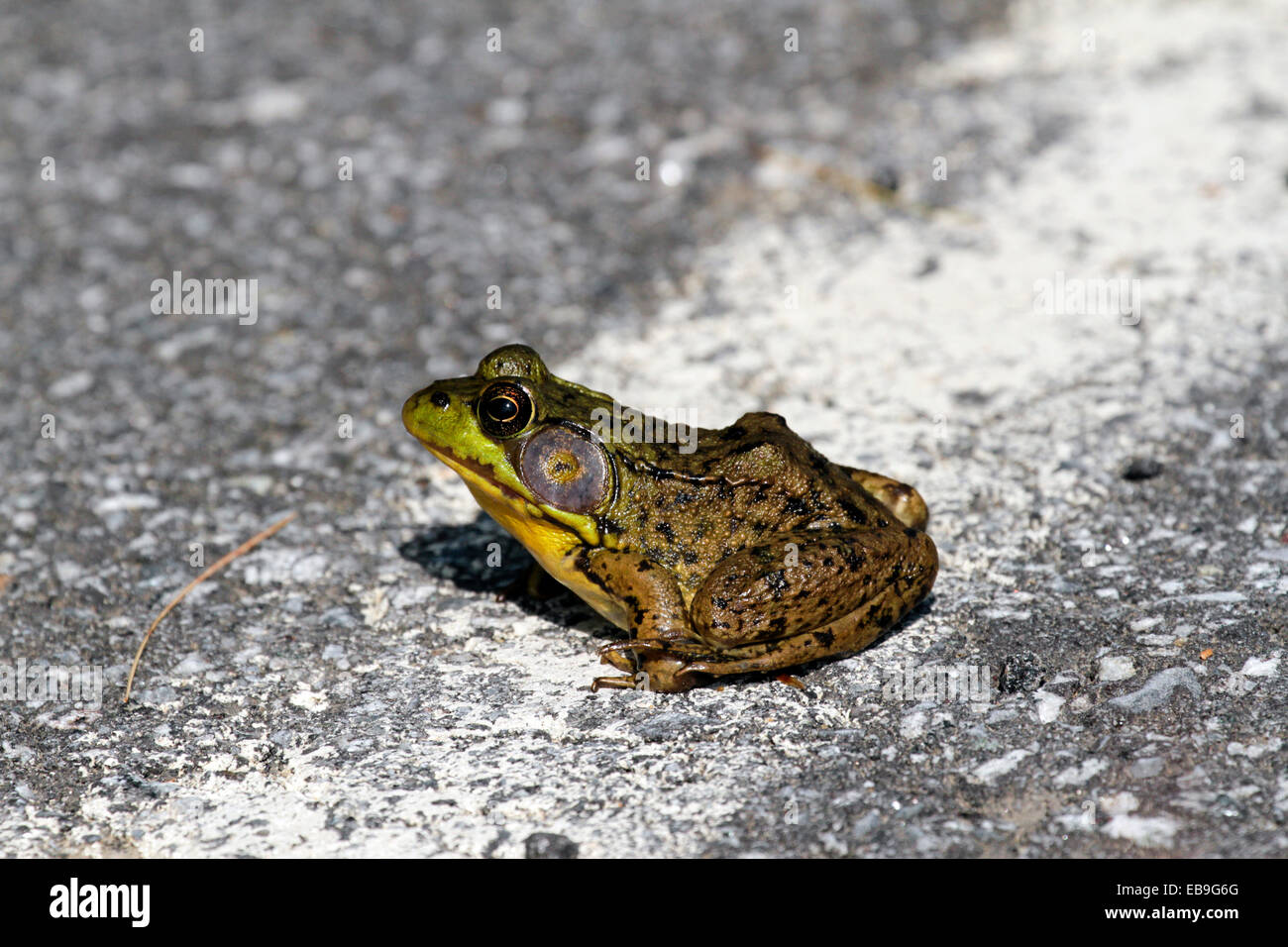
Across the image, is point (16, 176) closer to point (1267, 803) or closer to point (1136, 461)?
point (1136, 461)

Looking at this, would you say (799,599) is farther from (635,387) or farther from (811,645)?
(635,387)

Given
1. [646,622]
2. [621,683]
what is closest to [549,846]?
[621,683]

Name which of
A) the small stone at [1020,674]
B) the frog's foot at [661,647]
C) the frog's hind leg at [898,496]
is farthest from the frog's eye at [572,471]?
the small stone at [1020,674]

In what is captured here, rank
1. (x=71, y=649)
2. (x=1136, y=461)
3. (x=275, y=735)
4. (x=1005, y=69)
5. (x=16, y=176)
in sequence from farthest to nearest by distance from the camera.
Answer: (x=1005, y=69)
(x=16, y=176)
(x=1136, y=461)
(x=71, y=649)
(x=275, y=735)

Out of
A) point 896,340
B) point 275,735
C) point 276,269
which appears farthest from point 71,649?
point 896,340

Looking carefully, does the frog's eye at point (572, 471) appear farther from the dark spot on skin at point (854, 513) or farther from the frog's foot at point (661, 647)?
the dark spot on skin at point (854, 513)

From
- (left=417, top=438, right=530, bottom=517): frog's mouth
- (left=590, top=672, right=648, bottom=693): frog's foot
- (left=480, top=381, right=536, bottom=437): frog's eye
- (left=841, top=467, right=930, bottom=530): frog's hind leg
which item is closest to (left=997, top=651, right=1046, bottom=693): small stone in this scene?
(left=841, top=467, right=930, bottom=530): frog's hind leg
